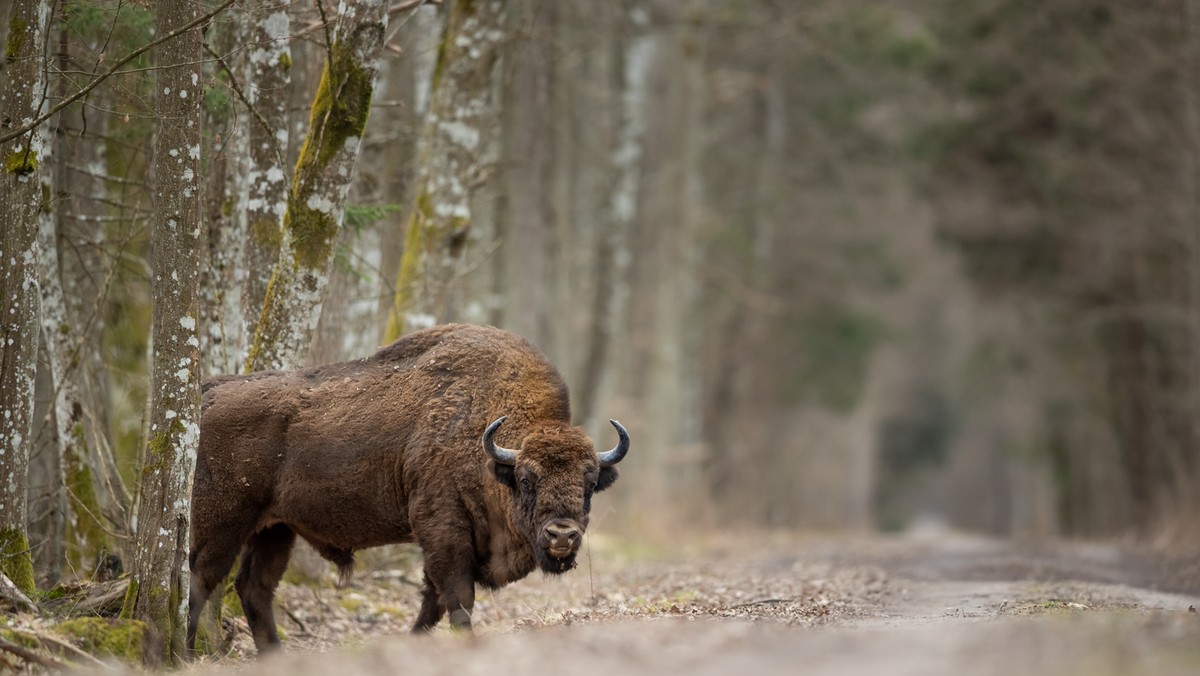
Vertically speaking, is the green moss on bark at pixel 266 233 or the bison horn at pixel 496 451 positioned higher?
the green moss on bark at pixel 266 233

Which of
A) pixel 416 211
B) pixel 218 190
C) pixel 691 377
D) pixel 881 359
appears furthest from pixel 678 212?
A: pixel 881 359

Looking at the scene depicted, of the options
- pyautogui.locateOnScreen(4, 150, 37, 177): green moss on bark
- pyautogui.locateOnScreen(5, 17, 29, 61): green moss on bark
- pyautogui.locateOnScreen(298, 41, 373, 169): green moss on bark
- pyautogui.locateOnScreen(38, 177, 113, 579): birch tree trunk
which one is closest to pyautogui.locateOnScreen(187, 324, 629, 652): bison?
pyautogui.locateOnScreen(38, 177, 113, 579): birch tree trunk

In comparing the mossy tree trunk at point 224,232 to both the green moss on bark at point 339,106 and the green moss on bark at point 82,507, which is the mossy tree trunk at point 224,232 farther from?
the green moss on bark at point 339,106

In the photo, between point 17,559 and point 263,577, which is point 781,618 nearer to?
point 263,577

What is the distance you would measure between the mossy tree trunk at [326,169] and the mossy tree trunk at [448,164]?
3.19 m

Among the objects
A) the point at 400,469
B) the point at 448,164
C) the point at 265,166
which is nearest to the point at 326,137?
the point at 265,166

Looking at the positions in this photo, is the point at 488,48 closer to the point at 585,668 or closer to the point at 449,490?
the point at 449,490

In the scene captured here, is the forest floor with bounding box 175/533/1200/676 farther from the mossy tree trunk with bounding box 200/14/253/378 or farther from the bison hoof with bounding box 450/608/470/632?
the mossy tree trunk with bounding box 200/14/253/378

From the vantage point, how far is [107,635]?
7.98 m

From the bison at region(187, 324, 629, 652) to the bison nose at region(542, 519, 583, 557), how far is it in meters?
0.13

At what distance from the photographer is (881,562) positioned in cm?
1680

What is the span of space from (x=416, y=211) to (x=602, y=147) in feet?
53.5

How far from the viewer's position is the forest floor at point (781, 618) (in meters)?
6.12

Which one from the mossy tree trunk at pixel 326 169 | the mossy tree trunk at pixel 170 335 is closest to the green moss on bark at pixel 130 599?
the mossy tree trunk at pixel 170 335
